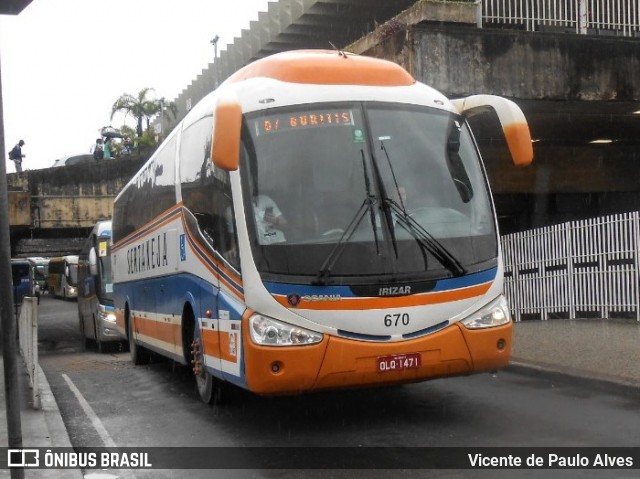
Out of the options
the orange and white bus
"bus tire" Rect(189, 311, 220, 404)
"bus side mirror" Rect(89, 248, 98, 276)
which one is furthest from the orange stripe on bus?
"bus side mirror" Rect(89, 248, 98, 276)

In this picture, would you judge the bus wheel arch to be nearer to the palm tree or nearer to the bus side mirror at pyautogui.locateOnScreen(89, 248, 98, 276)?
the bus side mirror at pyautogui.locateOnScreen(89, 248, 98, 276)

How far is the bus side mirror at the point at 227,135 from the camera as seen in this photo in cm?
770

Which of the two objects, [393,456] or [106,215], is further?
[106,215]

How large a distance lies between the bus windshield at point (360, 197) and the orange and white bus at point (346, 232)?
1 centimetres

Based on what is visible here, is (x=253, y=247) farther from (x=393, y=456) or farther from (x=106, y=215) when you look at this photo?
(x=106, y=215)

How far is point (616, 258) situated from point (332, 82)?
8656 millimetres

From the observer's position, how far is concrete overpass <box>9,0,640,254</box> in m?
15.7

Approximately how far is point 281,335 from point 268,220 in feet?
3.48

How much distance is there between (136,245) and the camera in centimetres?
1479

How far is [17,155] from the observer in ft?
108

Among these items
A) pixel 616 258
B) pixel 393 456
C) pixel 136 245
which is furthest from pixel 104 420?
pixel 616 258

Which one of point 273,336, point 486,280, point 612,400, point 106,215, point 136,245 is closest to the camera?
point 273,336

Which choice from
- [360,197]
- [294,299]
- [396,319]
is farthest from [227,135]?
[396,319]

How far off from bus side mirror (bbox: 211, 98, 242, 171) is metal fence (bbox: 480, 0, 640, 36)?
981 centimetres
